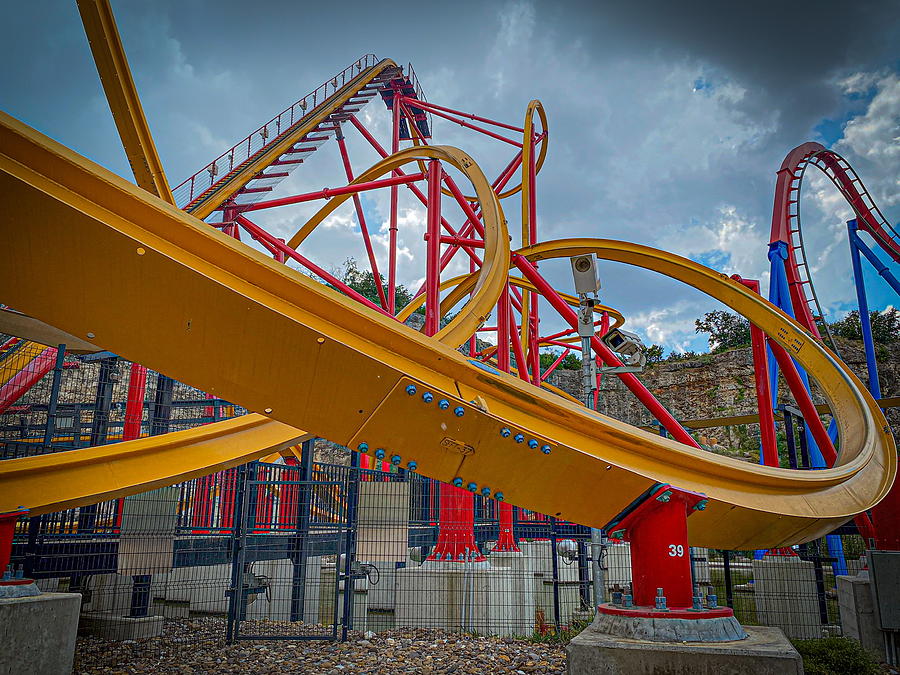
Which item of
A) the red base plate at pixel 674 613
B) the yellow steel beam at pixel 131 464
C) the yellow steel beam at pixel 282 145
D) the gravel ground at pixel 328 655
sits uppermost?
the yellow steel beam at pixel 282 145

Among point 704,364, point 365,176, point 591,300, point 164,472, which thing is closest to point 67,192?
point 164,472

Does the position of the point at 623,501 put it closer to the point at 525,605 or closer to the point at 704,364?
the point at 525,605

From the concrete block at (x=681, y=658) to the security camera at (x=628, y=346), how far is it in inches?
102

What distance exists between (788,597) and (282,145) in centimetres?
1353

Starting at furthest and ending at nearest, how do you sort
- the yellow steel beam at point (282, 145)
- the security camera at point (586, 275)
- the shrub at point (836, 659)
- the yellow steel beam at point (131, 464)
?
the yellow steel beam at point (282, 145) < the security camera at point (586, 275) < the shrub at point (836, 659) < the yellow steel beam at point (131, 464)

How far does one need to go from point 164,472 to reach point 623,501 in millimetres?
3481

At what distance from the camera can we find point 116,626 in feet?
21.5

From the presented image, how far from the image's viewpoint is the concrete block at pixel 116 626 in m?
6.56

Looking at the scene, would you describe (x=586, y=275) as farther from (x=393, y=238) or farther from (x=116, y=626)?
(x=393, y=238)

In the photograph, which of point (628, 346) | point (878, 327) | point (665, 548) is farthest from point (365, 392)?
point (878, 327)

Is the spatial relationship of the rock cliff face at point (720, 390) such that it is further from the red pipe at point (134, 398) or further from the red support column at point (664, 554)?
the red support column at point (664, 554)

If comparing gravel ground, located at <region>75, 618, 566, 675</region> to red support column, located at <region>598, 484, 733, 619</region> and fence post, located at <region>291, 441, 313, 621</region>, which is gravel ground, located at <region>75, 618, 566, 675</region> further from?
red support column, located at <region>598, 484, 733, 619</region>

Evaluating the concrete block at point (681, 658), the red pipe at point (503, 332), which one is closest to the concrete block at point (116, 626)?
the concrete block at point (681, 658)

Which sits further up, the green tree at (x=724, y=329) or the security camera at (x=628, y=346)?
the green tree at (x=724, y=329)
